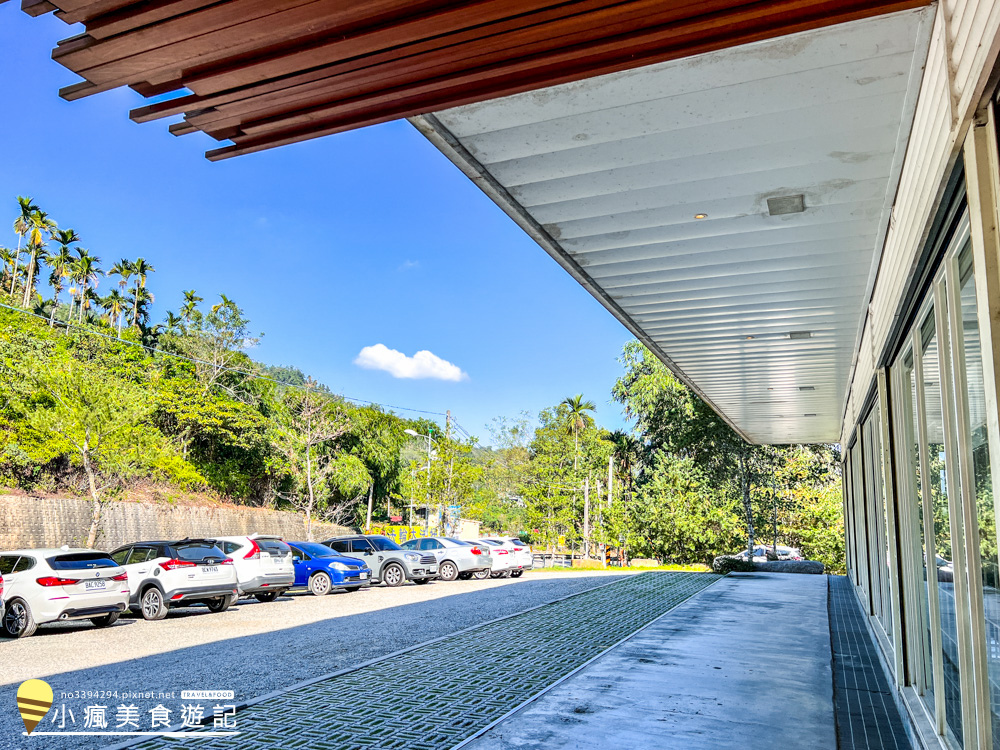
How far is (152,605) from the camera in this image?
12820 mm

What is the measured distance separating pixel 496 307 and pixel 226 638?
614 ft

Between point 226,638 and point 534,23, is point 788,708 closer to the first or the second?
point 534,23

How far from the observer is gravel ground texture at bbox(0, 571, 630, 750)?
6629 mm

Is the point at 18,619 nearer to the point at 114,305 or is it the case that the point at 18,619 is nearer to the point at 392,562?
the point at 392,562

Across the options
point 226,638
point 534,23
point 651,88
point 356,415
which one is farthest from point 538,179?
point 356,415

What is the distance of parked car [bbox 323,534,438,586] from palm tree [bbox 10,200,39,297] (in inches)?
1170

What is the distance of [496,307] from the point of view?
196250 mm

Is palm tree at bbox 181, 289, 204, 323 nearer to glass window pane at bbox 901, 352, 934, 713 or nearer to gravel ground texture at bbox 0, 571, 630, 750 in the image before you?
gravel ground texture at bbox 0, 571, 630, 750

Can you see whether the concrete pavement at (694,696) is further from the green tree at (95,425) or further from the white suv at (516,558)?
the green tree at (95,425)

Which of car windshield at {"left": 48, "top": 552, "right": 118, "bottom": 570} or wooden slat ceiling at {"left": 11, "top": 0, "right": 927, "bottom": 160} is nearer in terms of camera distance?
wooden slat ceiling at {"left": 11, "top": 0, "right": 927, "bottom": 160}

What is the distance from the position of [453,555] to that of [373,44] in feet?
62.5

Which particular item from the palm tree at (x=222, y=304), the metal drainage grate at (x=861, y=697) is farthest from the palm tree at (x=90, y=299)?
the metal drainage grate at (x=861, y=697)

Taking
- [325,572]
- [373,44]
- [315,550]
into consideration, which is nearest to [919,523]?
[373,44]

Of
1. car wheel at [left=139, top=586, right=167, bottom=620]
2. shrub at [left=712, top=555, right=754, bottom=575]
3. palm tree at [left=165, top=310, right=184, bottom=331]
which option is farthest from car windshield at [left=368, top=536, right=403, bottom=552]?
palm tree at [left=165, top=310, right=184, bottom=331]
